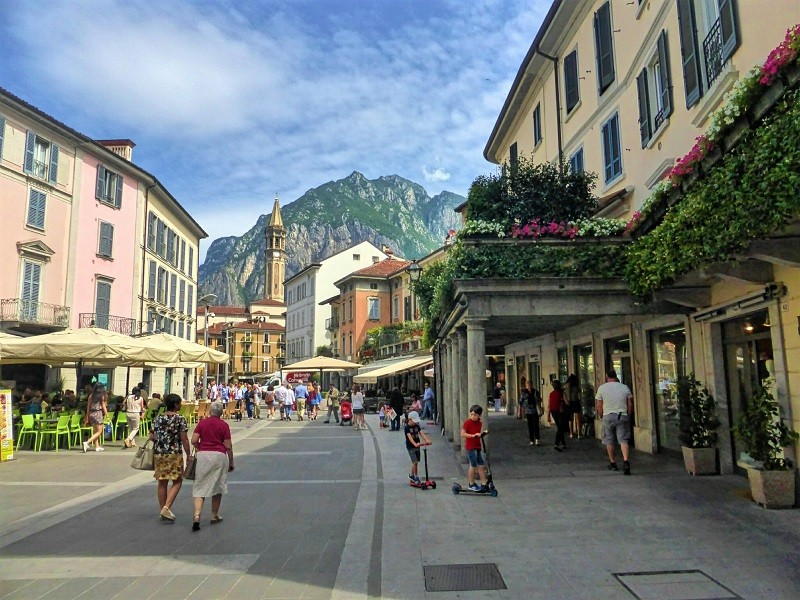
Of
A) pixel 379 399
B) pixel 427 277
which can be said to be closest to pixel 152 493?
pixel 427 277

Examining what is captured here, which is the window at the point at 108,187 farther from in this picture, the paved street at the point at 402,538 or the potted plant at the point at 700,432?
the potted plant at the point at 700,432

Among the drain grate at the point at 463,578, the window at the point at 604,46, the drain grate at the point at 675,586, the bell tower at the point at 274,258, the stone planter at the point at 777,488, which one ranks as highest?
the bell tower at the point at 274,258

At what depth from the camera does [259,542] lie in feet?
20.9

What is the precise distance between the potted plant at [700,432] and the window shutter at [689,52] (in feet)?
16.0

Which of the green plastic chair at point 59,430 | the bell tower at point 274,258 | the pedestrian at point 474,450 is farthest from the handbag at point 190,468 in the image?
the bell tower at point 274,258

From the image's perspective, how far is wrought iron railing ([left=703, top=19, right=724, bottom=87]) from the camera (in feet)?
29.6

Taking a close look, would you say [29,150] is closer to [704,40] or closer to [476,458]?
[476,458]

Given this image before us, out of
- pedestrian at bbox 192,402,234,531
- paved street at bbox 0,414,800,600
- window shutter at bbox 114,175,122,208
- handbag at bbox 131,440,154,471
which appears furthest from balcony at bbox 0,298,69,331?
pedestrian at bbox 192,402,234,531

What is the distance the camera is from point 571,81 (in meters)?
16.6

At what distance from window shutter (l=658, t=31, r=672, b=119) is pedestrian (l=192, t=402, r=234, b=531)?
31.8 feet

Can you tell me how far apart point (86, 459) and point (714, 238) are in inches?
523

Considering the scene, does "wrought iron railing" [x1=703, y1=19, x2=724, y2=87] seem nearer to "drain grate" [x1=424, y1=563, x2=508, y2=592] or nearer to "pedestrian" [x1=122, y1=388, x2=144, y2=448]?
"drain grate" [x1=424, y1=563, x2=508, y2=592]

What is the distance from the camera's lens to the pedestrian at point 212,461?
23.3 feet

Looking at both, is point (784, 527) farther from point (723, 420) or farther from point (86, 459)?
point (86, 459)
